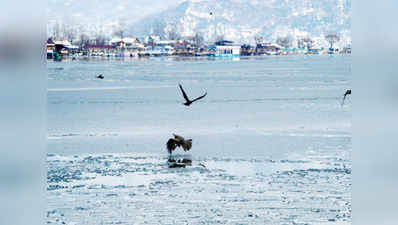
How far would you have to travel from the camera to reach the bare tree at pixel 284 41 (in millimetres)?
100312

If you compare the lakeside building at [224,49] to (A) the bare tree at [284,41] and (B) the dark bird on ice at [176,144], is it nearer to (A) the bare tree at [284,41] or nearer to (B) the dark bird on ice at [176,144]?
(A) the bare tree at [284,41]

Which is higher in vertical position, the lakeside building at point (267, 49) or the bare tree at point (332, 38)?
the bare tree at point (332, 38)

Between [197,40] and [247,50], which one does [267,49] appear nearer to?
[247,50]

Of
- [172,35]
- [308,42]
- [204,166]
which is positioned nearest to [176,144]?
[204,166]

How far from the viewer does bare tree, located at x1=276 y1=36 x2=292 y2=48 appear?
10031 cm

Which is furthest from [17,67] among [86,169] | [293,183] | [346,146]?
[346,146]

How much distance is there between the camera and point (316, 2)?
134 m

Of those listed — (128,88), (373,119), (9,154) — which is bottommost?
(128,88)

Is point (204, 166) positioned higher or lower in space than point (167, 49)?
higher

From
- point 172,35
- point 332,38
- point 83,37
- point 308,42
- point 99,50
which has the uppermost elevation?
point 83,37

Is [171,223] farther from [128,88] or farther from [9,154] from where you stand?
[128,88]

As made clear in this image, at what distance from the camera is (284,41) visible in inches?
4085

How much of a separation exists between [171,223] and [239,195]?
1341mm

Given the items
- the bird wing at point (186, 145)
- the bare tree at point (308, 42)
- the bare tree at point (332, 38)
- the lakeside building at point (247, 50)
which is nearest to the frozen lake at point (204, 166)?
the bird wing at point (186, 145)
